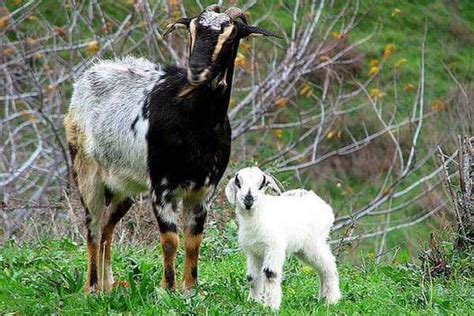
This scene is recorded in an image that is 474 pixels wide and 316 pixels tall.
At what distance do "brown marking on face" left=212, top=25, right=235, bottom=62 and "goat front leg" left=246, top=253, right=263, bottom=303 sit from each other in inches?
59.3

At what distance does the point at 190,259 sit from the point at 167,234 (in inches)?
11.8

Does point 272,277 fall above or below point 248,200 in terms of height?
below

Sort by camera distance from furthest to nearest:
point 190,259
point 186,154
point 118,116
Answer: point 118,116, point 190,259, point 186,154

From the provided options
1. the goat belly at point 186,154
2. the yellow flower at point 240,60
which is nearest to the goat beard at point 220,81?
the goat belly at point 186,154

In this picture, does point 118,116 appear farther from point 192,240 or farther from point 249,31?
point 249,31

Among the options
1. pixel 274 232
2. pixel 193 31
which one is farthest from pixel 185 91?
pixel 274 232

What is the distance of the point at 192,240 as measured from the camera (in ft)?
28.7

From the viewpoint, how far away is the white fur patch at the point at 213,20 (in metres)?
8.09

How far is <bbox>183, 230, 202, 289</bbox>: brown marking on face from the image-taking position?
8.66 metres

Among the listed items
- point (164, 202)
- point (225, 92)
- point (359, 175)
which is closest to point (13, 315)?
point (164, 202)

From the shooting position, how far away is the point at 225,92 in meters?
8.43

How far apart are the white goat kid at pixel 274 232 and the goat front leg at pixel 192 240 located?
0.70 m

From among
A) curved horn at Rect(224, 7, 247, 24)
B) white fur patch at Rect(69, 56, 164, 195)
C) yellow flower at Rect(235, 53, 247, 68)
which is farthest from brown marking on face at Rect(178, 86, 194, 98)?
yellow flower at Rect(235, 53, 247, 68)

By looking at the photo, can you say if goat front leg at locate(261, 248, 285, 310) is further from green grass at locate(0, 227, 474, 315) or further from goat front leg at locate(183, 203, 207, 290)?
goat front leg at locate(183, 203, 207, 290)
